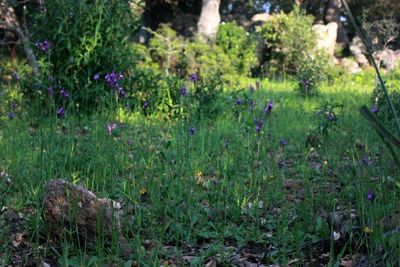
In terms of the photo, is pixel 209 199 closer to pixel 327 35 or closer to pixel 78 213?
pixel 78 213

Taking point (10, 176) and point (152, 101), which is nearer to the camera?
point (10, 176)

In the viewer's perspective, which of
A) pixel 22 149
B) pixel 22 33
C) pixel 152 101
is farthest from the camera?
pixel 22 33

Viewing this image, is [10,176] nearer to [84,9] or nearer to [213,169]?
[213,169]

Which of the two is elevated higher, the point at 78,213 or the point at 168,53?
the point at 168,53

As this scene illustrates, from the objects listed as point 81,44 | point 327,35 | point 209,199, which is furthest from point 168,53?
point 209,199

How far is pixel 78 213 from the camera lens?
2371mm

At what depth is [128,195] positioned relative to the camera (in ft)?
9.63

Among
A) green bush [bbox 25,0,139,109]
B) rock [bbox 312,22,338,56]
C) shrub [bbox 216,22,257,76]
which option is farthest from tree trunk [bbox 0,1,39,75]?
rock [bbox 312,22,338,56]

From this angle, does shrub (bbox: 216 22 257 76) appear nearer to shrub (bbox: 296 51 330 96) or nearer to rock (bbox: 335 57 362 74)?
shrub (bbox: 296 51 330 96)

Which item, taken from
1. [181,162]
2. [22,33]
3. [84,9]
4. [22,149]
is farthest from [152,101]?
[22,33]

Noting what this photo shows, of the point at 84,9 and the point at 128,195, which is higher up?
the point at 84,9

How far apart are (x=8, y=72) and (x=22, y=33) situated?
100 centimetres

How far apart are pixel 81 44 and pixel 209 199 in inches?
136

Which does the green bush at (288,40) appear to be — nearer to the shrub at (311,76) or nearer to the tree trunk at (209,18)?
the tree trunk at (209,18)
